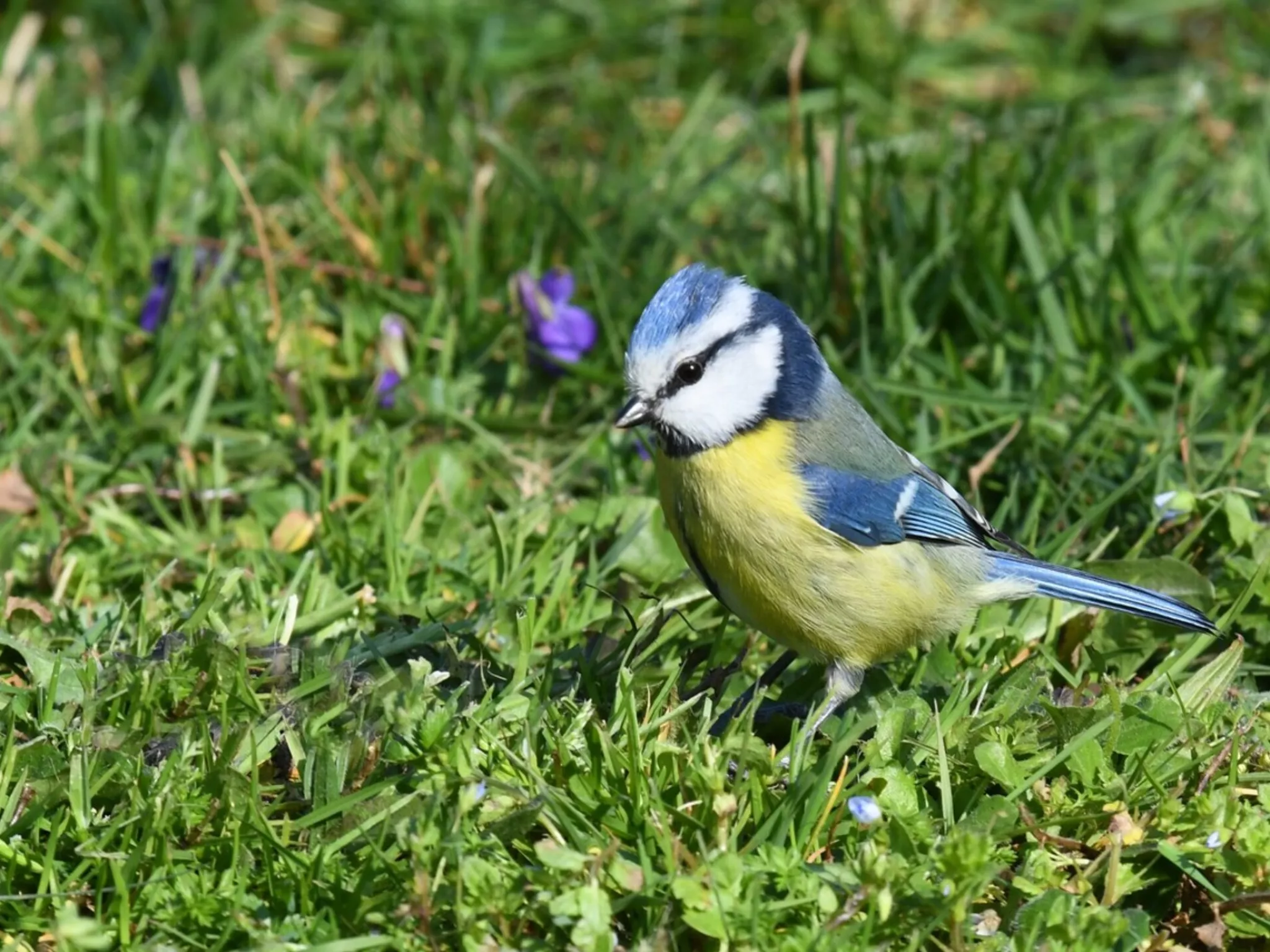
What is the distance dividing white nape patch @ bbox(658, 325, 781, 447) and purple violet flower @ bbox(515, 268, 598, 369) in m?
1.10

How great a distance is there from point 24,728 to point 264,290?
1772mm

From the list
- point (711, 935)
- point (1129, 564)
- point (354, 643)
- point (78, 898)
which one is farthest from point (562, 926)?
point (1129, 564)

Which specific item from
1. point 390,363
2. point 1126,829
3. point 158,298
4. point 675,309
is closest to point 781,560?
point 675,309

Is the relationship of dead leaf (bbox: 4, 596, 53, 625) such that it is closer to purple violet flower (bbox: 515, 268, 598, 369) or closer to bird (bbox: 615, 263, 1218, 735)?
bird (bbox: 615, 263, 1218, 735)

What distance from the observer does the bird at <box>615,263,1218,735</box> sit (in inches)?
108

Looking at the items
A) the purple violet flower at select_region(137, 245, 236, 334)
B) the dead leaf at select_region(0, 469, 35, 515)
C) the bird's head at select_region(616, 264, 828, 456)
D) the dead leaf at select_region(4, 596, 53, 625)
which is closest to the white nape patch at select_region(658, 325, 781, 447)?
the bird's head at select_region(616, 264, 828, 456)

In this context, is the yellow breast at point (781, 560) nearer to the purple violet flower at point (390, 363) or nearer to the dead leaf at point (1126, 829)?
the dead leaf at point (1126, 829)

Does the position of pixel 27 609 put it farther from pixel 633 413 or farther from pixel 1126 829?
pixel 1126 829

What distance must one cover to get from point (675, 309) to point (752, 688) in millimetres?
753

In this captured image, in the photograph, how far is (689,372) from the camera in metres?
2.77

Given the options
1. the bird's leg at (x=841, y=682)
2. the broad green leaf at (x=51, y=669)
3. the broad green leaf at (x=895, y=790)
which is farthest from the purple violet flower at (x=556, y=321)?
the broad green leaf at (x=895, y=790)

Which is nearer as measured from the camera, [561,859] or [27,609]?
[561,859]

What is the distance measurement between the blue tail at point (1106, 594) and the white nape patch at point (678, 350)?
690 millimetres

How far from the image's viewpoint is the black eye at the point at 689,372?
2.75 meters
